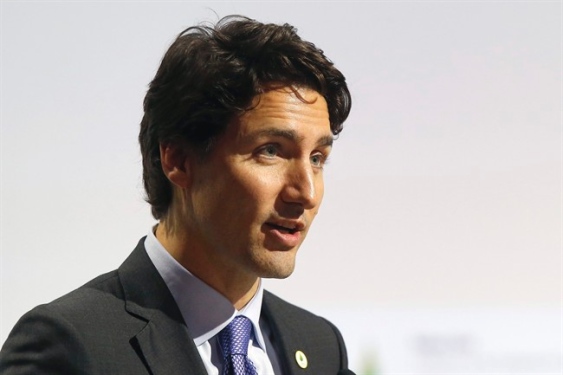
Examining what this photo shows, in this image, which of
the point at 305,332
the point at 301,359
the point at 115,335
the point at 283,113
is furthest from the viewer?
the point at 305,332

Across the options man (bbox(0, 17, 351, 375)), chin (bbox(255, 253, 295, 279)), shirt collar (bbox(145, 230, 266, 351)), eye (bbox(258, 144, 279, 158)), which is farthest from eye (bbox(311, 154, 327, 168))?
shirt collar (bbox(145, 230, 266, 351))

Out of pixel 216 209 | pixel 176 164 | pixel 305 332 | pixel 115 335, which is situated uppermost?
pixel 176 164

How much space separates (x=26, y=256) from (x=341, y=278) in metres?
1.07

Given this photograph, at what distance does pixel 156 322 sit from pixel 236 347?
20cm

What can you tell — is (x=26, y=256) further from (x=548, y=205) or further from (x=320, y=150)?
(x=548, y=205)

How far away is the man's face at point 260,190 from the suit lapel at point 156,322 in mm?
140

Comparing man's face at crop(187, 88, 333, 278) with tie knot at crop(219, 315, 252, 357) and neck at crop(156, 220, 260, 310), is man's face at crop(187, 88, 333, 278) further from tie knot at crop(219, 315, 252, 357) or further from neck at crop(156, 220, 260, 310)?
tie knot at crop(219, 315, 252, 357)

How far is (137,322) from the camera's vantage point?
8.38 ft

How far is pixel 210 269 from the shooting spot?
8.64ft

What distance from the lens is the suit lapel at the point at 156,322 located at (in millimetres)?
2494

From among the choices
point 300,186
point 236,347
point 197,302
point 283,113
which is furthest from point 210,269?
point 283,113

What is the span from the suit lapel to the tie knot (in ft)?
0.33

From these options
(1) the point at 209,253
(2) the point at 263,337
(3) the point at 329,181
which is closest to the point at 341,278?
(3) the point at 329,181

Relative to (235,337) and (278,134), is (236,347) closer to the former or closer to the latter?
(235,337)
